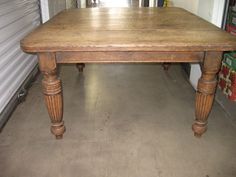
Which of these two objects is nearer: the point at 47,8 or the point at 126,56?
the point at 126,56

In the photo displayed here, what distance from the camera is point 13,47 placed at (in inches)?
81.4

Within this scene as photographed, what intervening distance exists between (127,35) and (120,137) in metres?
0.68

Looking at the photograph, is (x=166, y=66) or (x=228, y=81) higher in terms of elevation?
(x=228, y=81)

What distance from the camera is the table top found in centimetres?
126

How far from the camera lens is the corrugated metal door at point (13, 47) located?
1.86m

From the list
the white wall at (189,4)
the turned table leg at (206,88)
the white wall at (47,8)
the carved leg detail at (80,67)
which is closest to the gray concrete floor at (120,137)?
the turned table leg at (206,88)

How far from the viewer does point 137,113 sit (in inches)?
77.2

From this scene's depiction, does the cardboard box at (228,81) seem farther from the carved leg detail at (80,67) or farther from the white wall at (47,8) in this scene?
the white wall at (47,8)

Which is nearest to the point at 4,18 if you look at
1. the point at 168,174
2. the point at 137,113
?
the point at 137,113

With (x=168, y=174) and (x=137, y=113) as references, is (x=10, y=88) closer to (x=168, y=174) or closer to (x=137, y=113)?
(x=137, y=113)

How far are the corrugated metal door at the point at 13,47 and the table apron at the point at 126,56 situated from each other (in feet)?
2.42

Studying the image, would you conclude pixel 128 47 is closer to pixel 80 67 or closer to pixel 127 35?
pixel 127 35

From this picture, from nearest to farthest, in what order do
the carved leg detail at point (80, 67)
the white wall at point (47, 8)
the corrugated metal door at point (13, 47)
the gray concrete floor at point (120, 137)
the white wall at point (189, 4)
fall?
the gray concrete floor at point (120, 137)
the corrugated metal door at point (13, 47)
the white wall at point (189, 4)
the carved leg detail at point (80, 67)
the white wall at point (47, 8)

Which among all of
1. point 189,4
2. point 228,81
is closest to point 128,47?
point 228,81
